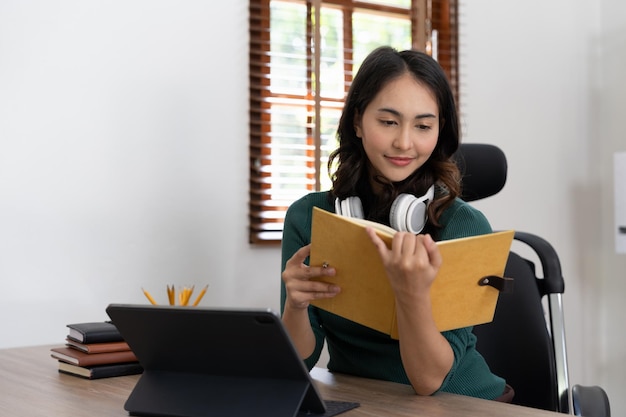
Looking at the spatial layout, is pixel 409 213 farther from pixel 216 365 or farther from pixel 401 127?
pixel 216 365

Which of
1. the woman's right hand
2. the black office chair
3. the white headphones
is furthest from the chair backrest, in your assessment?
the woman's right hand

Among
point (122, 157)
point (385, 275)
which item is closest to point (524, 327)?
point (385, 275)

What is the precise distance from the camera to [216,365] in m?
1.26

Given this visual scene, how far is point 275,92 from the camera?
2.94 m

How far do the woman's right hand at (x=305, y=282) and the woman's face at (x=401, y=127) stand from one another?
0.35 meters

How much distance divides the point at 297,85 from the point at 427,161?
49.1 inches

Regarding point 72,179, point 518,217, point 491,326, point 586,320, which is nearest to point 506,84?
point 518,217

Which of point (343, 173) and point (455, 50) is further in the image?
point (455, 50)

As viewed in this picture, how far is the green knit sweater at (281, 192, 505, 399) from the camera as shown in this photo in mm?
1688

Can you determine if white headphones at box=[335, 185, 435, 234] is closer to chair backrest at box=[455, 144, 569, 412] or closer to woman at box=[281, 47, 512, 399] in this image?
woman at box=[281, 47, 512, 399]

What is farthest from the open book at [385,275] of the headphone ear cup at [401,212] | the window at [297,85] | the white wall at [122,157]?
the window at [297,85]

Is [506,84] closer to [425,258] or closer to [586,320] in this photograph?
[586,320]

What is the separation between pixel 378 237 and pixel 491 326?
0.92m

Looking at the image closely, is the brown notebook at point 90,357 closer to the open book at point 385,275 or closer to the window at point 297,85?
the open book at point 385,275
